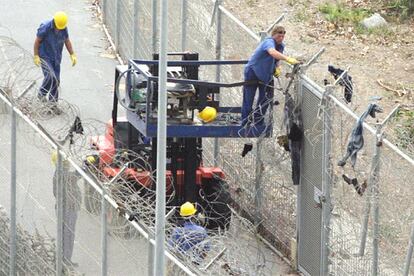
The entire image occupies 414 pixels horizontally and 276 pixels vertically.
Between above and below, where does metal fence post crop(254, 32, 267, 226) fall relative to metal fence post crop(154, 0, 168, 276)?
below

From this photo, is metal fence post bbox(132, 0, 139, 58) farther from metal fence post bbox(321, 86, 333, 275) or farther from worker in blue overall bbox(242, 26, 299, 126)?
metal fence post bbox(321, 86, 333, 275)

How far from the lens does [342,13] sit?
29812 mm

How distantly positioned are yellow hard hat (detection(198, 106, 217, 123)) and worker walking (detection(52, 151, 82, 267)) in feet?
8.64

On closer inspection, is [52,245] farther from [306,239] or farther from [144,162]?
[306,239]

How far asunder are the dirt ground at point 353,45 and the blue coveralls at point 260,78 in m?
5.74

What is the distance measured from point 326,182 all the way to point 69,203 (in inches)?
138

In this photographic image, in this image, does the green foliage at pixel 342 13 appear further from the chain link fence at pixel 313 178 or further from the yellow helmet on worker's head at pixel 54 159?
the yellow helmet on worker's head at pixel 54 159

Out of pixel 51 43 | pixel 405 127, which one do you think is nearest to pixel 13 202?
pixel 51 43

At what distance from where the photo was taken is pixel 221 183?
20938 mm

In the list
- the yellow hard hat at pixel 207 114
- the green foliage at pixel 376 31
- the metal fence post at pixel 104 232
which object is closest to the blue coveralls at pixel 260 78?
the yellow hard hat at pixel 207 114

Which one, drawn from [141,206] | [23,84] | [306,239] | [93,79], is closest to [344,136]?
[306,239]

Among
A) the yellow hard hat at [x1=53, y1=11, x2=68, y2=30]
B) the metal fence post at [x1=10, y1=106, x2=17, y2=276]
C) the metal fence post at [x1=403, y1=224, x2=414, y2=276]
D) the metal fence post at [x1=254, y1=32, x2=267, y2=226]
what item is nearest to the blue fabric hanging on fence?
the metal fence post at [x1=403, y1=224, x2=414, y2=276]

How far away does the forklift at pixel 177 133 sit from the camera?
65.4 ft

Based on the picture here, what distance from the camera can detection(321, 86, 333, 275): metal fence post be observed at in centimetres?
1950
